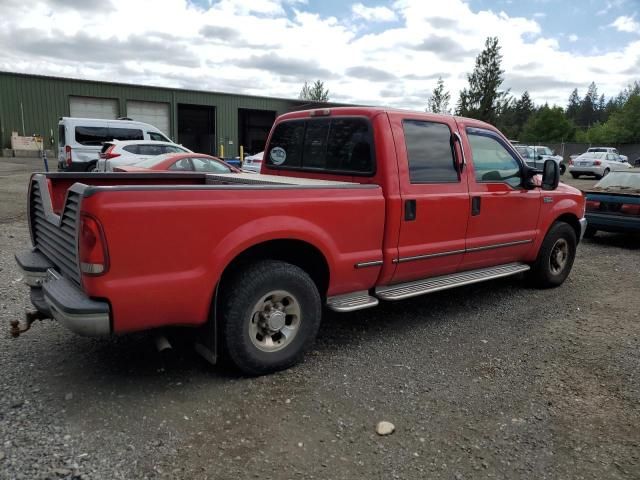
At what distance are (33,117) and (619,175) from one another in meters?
29.1

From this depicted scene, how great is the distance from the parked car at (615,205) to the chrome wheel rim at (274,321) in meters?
7.56

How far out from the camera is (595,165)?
2533 centimetres

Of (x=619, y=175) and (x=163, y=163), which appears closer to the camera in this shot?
(x=619, y=175)

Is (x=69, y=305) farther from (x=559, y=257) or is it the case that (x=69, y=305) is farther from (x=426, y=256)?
(x=559, y=257)

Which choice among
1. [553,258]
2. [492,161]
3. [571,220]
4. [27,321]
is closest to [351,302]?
[492,161]

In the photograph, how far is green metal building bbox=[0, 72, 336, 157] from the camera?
28.0 m

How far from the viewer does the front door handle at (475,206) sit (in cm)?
474

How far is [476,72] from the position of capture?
5356 cm

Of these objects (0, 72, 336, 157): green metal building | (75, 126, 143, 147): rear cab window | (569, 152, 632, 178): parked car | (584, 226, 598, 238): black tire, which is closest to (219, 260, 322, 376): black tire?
(584, 226, 598, 238): black tire

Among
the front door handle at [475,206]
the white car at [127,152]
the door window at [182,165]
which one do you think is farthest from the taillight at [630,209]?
the white car at [127,152]

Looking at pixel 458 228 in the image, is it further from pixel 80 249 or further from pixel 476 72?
pixel 476 72

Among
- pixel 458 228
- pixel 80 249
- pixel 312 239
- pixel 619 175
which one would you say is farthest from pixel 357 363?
pixel 619 175

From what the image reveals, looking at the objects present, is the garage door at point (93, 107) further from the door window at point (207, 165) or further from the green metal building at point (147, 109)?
the door window at point (207, 165)

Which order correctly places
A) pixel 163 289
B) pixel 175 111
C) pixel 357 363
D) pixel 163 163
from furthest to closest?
pixel 175 111
pixel 163 163
pixel 357 363
pixel 163 289
